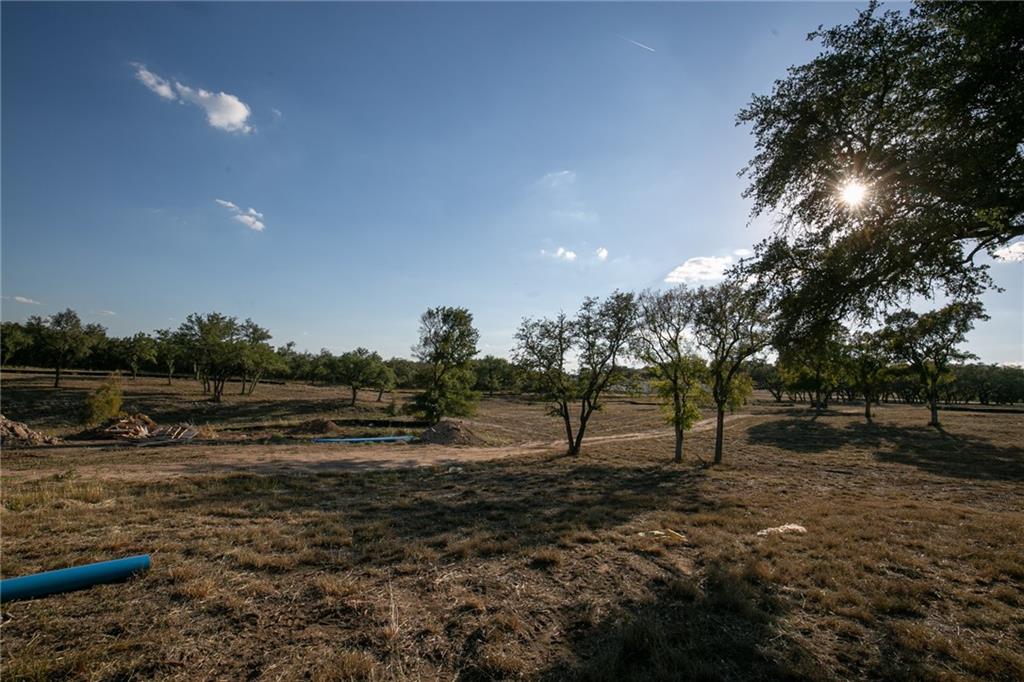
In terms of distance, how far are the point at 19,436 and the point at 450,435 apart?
1018 inches

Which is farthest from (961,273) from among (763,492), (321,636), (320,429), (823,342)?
(320,429)

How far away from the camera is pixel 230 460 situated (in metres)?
19.1

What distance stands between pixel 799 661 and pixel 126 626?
849 centimetres

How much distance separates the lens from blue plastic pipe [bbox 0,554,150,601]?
5.85m

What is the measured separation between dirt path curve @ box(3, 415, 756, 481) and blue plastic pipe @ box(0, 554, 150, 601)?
986 centimetres

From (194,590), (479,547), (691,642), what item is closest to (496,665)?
(691,642)

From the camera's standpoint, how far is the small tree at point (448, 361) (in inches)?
1559

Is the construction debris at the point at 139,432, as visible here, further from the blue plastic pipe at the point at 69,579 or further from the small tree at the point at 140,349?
the small tree at the point at 140,349

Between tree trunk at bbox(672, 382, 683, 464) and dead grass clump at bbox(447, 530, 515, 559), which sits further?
tree trunk at bbox(672, 382, 683, 464)

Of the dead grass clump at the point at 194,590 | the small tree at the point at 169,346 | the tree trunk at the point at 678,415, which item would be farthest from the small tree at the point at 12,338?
the tree trunk at the point at 678,415

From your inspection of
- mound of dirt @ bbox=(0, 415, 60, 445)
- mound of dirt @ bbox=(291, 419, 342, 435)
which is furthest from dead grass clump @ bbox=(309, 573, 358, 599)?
mound of dirt @ bbox=(291, 419, 342, 435)

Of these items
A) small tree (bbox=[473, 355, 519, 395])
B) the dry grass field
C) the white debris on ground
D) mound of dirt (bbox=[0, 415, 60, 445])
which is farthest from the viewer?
small tree (bbox=[473, 355, 519, 395])

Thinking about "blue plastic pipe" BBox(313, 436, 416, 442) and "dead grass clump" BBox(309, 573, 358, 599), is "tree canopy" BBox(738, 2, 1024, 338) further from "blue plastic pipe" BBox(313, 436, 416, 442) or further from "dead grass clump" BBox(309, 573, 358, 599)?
"blue plastic pipe" BBox(313, 436, 416, 442)

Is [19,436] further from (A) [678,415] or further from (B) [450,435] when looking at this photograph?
(A) [678,415]
